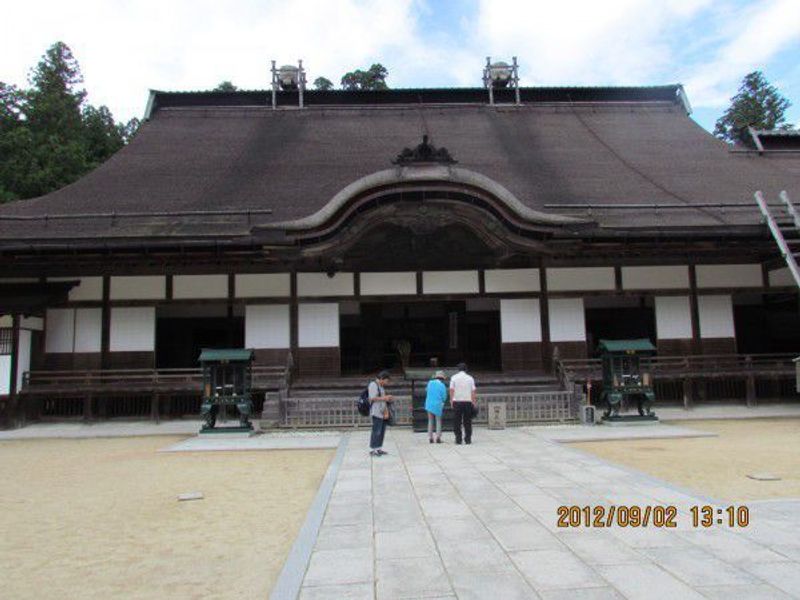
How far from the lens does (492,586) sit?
357 cm

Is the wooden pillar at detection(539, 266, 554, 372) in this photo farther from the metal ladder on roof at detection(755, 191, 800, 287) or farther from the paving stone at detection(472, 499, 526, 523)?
the paving stone at detection(472, 499, 526, 523)

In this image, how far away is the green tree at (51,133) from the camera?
Answer: 26.9m

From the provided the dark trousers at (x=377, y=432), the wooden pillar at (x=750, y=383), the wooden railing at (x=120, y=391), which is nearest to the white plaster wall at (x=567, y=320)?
the wooden pillar at (x=750, y=383)

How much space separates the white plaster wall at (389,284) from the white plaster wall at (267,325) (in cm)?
218

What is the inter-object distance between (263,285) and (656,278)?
34.3ft

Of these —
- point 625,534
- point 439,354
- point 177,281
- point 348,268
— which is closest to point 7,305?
point 177,281

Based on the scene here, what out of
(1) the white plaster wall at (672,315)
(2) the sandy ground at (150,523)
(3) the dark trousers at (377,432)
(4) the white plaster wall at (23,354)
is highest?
(1) the white plaster wall at (672,315)

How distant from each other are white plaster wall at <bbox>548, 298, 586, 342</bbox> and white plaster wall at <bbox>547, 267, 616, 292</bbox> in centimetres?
34

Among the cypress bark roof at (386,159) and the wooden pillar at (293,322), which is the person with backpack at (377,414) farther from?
the cypress bark roof at (386,159)

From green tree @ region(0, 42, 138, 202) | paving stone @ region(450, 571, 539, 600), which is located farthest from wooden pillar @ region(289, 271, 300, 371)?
green tree @ region(0, 42, 138, 202)

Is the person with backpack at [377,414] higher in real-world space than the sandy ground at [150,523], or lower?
higher

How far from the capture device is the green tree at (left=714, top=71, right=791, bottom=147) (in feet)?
123

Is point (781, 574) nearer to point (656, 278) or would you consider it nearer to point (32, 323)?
point (656, 278)

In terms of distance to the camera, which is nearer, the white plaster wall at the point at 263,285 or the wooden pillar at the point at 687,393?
the wooden pillar at the point at 687,393
